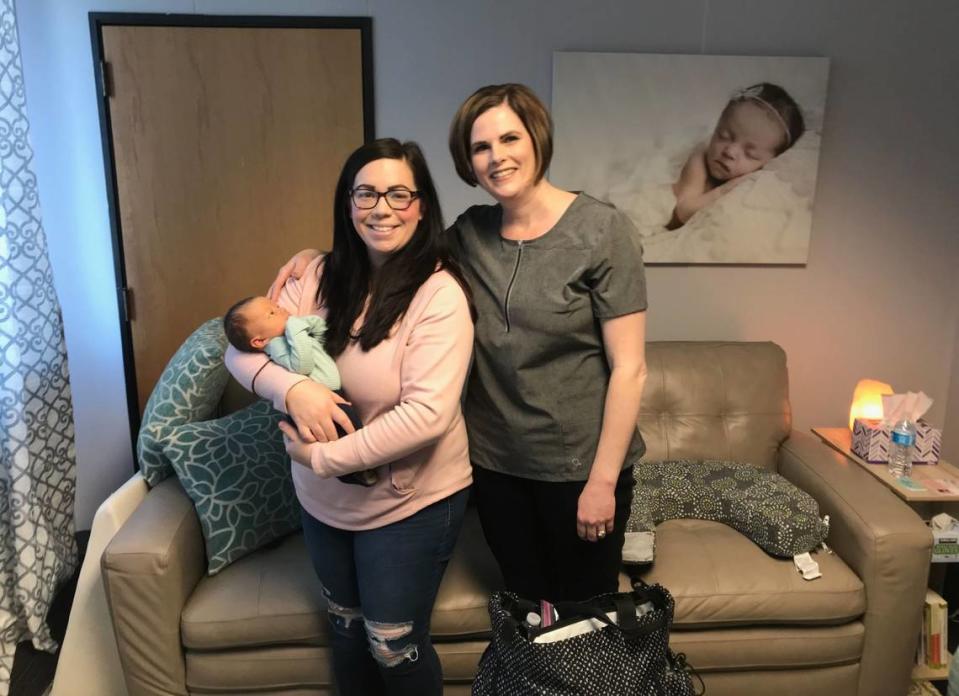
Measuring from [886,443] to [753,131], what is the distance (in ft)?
3.51

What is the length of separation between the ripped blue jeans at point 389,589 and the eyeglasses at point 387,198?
1.88ft

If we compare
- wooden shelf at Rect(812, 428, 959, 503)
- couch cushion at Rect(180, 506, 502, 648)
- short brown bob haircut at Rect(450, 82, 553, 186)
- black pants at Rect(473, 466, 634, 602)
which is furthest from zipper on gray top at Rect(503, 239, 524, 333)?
wooden shelf at Rect(812, 428, 959, 503)

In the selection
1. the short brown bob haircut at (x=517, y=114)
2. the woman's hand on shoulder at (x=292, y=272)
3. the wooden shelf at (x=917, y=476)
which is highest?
the short brown bob haircut at (x=517, y=114)

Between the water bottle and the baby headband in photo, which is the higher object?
the baby headband in photo

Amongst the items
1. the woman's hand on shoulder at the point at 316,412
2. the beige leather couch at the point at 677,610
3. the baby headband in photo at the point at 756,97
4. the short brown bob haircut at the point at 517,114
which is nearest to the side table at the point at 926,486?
the beige leather couch at the point at 677,610

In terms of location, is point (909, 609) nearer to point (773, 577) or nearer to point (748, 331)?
point (773, 577)

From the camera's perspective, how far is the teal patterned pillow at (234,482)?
5.75ft

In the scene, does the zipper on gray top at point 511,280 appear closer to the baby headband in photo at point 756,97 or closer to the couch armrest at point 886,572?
the couch armrest at point 886,572

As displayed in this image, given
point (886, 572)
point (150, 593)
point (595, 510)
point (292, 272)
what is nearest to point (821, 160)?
point (886, 572)

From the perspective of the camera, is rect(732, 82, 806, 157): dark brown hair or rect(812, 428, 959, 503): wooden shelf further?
rect(732, 82, 806, 157): dark brown hair

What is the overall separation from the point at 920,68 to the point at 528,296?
192 cm

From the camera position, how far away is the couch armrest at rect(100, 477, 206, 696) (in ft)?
5.17

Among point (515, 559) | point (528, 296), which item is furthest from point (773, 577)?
point (528, 296)

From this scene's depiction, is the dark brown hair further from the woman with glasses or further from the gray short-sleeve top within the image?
the woman with glasses
